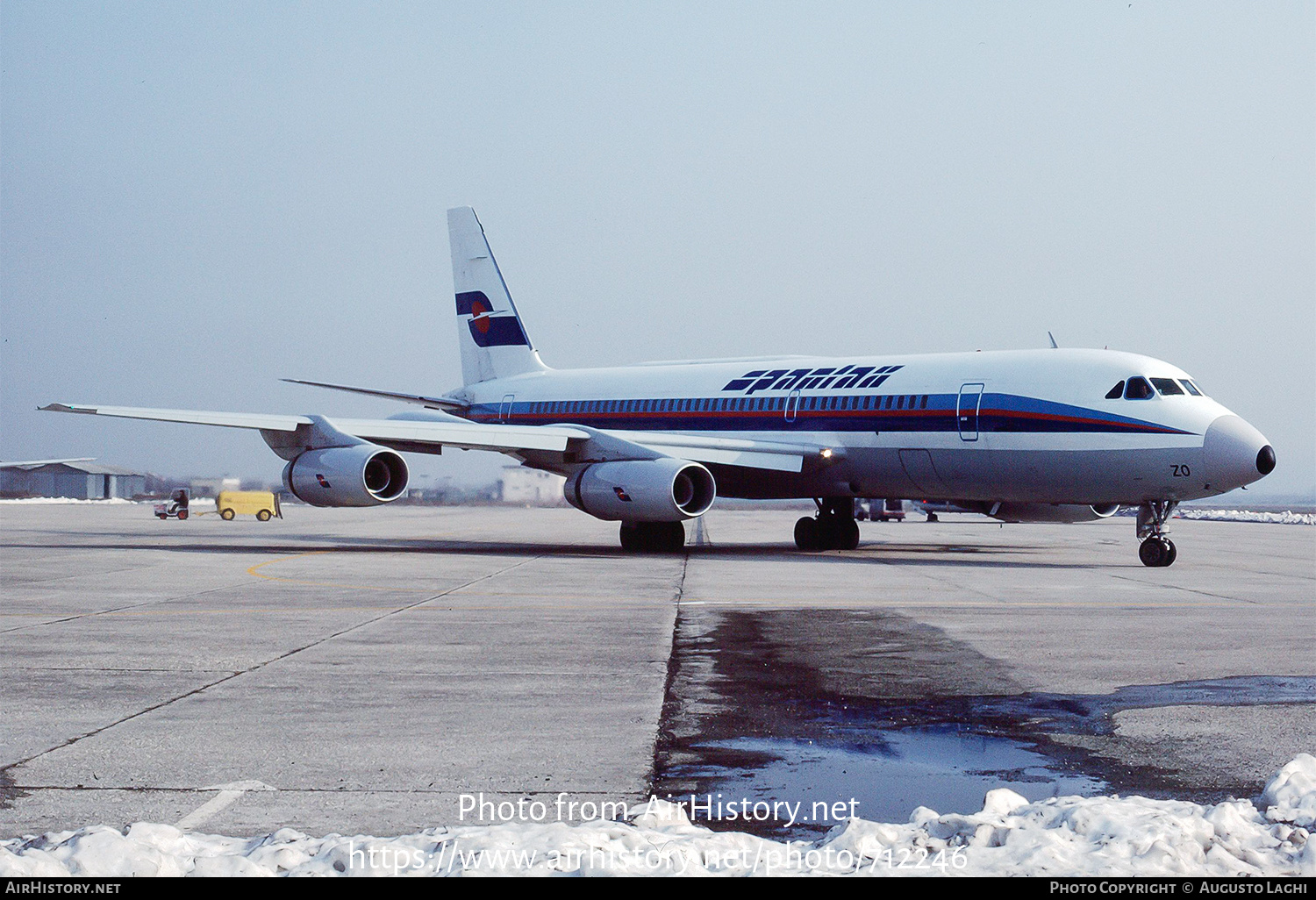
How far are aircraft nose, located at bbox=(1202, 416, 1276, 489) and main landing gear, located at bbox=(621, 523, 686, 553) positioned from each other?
9156mm

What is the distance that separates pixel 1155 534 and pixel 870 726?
15.9 meters

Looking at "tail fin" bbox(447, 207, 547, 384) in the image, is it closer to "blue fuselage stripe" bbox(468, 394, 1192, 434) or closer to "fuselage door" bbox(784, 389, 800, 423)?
"blue fuselage stripe" bbox(468, 394, 1192, 434)

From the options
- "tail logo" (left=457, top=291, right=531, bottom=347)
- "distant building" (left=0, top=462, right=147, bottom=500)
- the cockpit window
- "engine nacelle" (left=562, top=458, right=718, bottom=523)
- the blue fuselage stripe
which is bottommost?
"distant building" (left=0, top=462, right=147, bottom=500)

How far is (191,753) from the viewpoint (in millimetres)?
5637

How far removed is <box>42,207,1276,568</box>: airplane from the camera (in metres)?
20.1

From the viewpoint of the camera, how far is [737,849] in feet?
13.5

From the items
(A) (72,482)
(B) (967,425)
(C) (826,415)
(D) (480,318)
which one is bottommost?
(A) (72,482)

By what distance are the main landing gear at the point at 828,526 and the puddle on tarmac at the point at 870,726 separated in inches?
615

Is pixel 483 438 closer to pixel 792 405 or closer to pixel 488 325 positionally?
pixel 792 405

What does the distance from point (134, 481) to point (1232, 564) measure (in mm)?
90793

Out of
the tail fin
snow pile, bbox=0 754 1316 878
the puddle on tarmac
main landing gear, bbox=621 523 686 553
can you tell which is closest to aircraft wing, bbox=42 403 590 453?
main landing gear, bbox=621 523 686 553

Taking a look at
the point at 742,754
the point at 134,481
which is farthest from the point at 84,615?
the point at 134,481

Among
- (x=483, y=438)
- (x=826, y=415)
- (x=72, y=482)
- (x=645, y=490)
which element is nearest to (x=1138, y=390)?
(x=826, y=415)

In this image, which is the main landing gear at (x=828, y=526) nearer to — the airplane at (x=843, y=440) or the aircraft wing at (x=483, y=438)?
the airplane at (x=843, y=440)
